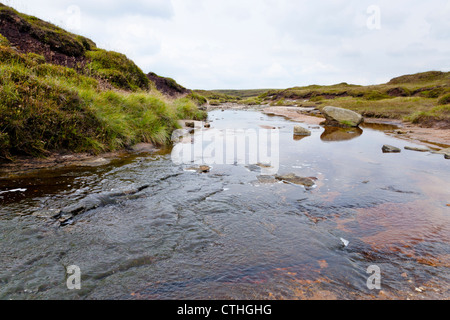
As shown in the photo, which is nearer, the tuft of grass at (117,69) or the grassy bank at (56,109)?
the grassy bank at (56,109)

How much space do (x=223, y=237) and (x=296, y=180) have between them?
3444 mm

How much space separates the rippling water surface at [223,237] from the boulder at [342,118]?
1318 centimetres

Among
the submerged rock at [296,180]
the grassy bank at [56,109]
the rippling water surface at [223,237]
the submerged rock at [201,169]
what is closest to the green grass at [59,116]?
the grassy bank at [56,109]

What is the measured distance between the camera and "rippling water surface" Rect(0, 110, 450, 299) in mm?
2762

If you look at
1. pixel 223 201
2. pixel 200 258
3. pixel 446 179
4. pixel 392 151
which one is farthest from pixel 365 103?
pixel 200 258

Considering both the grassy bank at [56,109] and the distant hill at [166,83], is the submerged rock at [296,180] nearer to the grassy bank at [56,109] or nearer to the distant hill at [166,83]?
the grassy bank at [56,109]

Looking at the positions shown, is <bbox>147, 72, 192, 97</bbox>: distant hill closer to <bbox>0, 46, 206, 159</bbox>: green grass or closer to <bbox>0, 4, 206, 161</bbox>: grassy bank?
<bbox>0, 4, 206, 161</bbox>: grassy bank

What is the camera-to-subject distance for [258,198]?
5.45 metres

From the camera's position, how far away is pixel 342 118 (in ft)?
63.6

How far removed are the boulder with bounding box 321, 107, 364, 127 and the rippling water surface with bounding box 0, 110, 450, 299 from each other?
1318 centimetres

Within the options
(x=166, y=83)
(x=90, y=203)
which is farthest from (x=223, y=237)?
(x=166, y=83)

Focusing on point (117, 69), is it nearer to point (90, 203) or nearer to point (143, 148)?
point (143, 148)

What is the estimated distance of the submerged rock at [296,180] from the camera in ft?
21.0
